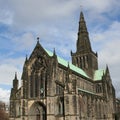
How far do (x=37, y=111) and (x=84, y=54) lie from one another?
32.8m

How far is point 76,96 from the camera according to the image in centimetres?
5756

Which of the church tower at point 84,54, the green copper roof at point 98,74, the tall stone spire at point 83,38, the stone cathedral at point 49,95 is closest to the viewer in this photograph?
the stone cathedral at point 49,95

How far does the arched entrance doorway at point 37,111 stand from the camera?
2378 inches

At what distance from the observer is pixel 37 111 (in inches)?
2422

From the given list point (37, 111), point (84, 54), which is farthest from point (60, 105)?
point (84, 54)

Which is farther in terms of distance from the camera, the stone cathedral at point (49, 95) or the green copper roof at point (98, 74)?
the green copper roof at point (98, 74)

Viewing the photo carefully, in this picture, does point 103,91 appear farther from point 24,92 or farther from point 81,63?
point 24,92

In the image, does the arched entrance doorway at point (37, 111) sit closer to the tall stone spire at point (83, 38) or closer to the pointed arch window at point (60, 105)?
the pointed arch window at point (60, 105)

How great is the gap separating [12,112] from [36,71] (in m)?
10.5

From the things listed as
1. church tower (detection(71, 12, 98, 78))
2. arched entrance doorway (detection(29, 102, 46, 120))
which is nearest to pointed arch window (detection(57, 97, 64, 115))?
arched entrance doorway (detection(29, 102, 46, 120))

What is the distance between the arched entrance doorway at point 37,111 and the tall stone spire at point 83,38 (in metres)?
32.9

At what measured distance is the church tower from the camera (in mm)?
88062

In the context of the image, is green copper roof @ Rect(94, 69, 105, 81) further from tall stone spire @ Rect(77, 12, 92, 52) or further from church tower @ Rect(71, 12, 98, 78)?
tall stone spire @ Rect(77, 12, 92, 52)

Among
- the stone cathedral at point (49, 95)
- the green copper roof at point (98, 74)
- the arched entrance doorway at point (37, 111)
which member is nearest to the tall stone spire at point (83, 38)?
the green copper roof at point (98, 74)
